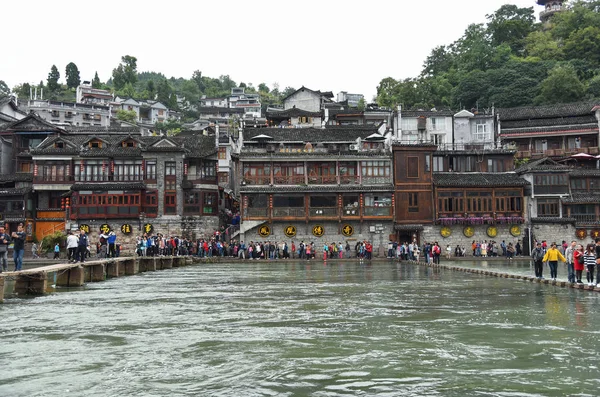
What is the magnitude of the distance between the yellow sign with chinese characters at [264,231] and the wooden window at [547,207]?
25.3m

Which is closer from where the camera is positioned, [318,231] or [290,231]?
[290,231]

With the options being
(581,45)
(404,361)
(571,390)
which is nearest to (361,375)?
(404,361)

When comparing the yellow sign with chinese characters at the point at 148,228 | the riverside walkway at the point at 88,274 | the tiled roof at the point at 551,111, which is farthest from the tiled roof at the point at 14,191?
the tiled roof at the point at 551,111

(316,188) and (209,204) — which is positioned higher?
(316,188)

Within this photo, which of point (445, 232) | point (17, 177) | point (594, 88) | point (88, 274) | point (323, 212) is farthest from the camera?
point (594, 88)

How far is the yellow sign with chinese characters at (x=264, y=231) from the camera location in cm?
5801

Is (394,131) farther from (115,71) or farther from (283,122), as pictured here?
(115,71)

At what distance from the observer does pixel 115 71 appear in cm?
16750

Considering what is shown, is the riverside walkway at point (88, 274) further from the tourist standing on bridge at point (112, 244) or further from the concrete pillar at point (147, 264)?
the tourist standing on bridge at point (112, 244)

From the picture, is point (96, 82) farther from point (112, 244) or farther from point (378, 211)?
point (112, 244)

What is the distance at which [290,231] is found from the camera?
58062 millimetres

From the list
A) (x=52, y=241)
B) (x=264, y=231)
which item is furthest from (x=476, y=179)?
(x=52, y=241)

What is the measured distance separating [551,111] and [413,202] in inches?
1041

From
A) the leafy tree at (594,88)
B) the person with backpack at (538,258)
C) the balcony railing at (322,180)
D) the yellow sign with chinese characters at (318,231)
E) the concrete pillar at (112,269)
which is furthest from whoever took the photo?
the leafy tree at (594,88)
